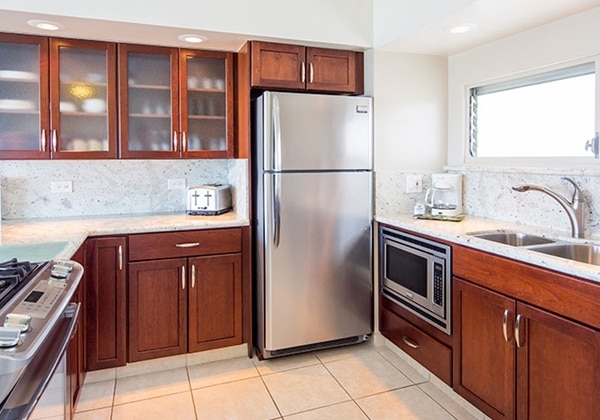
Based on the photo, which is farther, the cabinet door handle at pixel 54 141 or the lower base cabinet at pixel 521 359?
the cabinet door handle at pixel 54 141

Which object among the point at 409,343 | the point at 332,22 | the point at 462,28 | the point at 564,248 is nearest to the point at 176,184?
the point at 332,22

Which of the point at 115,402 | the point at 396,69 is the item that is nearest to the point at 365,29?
the point at 396,69

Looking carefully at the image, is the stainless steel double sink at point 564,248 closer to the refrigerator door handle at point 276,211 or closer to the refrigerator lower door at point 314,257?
the refrigerator lower door at point 314,257

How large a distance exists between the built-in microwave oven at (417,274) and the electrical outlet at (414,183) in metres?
0.38

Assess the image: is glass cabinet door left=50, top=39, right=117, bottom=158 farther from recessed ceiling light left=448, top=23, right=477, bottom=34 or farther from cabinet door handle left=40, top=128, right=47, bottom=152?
recessed ceiling light left=448, top=23, right=477, bottom=34

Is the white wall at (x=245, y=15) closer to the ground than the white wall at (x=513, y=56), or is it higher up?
higher up

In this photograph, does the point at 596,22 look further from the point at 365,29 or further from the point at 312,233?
the point at 312,233

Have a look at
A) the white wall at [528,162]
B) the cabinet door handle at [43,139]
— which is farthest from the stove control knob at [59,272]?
the white wall at [528,162]

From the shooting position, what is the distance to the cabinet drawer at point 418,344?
236 centimetres

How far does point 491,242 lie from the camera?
202 cm

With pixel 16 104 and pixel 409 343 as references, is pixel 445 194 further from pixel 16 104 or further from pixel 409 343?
pixel 16 104

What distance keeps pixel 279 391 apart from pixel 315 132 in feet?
5.10

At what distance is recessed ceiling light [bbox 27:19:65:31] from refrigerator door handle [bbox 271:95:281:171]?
125cm

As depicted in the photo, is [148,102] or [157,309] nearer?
[157,309]
